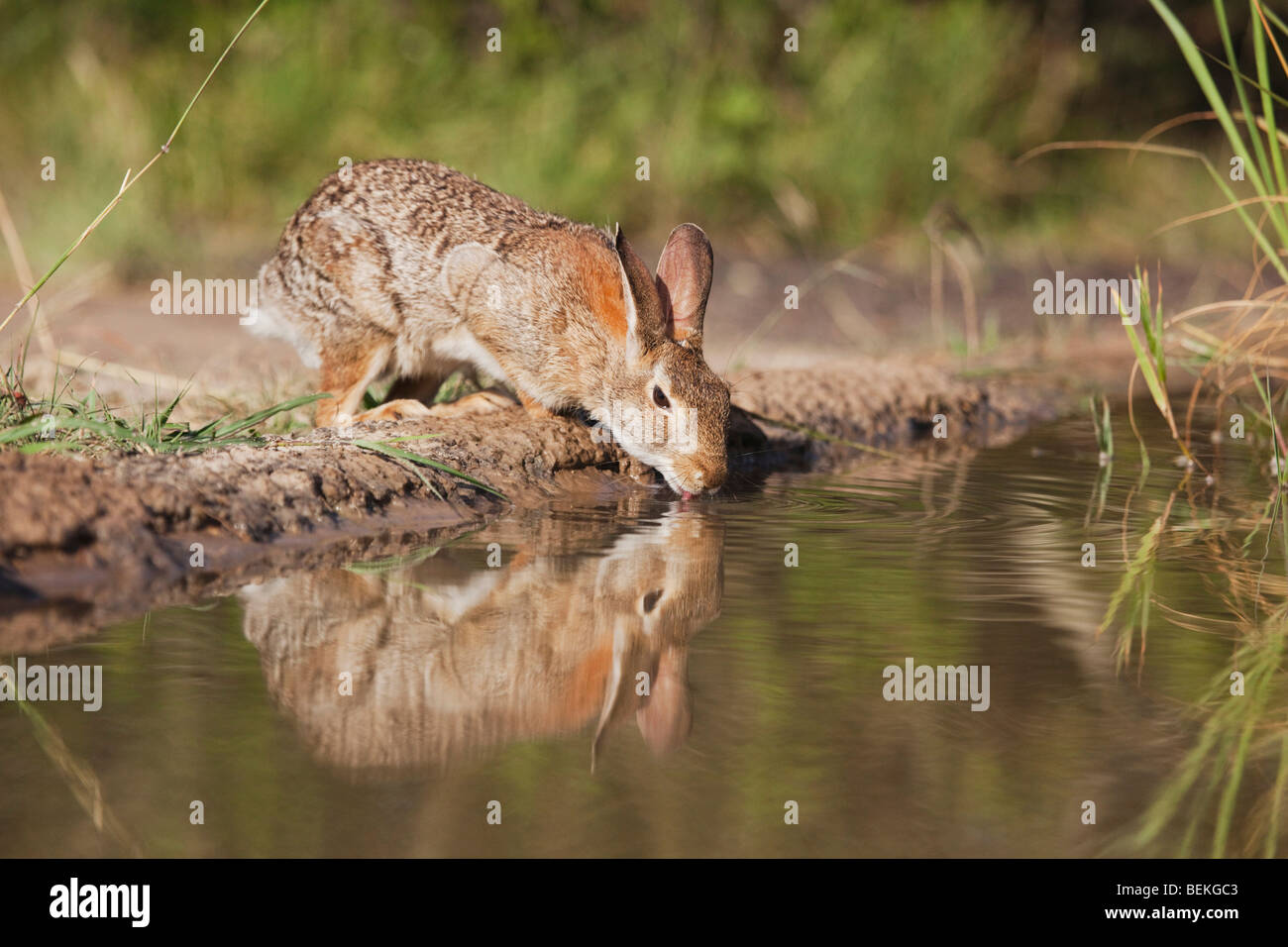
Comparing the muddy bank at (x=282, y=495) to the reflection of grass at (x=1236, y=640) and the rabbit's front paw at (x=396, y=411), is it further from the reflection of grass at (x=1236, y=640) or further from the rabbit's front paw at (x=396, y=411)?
the reflection of grass at (x=1236, y=640)

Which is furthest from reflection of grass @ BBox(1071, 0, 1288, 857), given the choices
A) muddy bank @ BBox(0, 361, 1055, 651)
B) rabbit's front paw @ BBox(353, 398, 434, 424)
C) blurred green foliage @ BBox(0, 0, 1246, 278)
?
blurred green foliage @ BBox(0, 0, 1246, 278)

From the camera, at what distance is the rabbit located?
18.6 ft

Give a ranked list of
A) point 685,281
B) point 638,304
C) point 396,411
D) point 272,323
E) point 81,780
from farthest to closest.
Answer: point 272,323, point 396,411, point 685,281, point 638,304, point 81,780

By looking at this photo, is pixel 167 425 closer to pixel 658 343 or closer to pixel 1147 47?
pixel 658 343

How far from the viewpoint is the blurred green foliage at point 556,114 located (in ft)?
34.8

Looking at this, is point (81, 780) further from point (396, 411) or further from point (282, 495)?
point (396, 411)

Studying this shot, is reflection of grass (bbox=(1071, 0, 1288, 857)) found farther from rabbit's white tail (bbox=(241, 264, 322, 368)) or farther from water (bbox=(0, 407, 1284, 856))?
rabbit's white tail (bbox=(241, 264, 322, 368))

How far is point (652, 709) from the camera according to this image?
317cm

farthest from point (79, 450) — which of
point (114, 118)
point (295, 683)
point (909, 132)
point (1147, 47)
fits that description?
point (1147, 47)

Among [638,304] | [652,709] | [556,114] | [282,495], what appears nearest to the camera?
[652,709]

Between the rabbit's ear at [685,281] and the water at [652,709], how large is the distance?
1.04 m

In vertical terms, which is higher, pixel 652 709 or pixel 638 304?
pixel 638 304

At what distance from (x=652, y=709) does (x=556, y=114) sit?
874cm

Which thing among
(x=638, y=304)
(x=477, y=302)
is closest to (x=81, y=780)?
(x=638, y=304)
